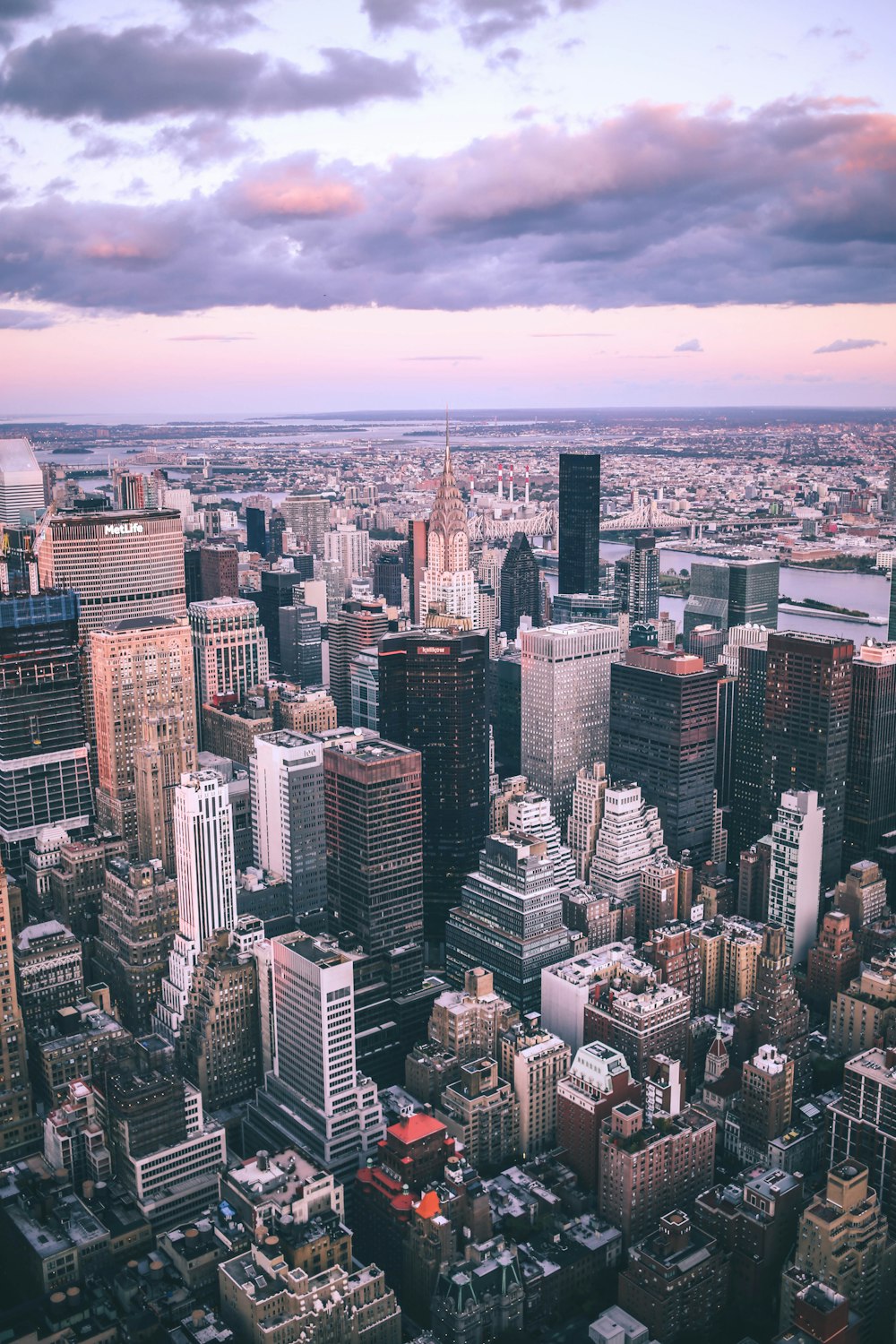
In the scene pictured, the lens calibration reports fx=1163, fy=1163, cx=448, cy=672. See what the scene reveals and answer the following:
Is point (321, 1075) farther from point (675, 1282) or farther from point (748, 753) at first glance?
point (748, 753)

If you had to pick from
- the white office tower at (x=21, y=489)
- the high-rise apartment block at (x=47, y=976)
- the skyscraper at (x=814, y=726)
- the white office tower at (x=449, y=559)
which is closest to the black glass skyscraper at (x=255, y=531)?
the white office tower at (x=21, y=489)

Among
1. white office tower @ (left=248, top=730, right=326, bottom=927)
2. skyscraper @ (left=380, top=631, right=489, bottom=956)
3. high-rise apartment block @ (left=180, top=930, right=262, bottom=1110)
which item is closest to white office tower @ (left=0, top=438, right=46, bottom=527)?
skyscraper @ (left=380, top=631, right=489, bottom=956)

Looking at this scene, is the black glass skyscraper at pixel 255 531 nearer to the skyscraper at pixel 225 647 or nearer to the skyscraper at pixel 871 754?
the skyscraper at pixel 225 647

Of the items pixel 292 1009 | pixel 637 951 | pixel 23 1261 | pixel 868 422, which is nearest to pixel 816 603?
pixel 868 422

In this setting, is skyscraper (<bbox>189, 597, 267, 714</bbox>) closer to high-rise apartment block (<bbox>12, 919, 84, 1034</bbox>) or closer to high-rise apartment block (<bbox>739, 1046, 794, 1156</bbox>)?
high-rise apartment block (<bbox>12, 919, 84, 1034</bbox>)

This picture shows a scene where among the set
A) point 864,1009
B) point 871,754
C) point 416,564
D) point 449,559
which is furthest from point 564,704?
point 416,564

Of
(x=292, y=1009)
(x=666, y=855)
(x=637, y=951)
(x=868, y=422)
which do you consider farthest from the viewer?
(x=868, y=422)

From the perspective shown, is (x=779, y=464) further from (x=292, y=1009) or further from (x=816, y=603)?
(x=292, y=1009)
